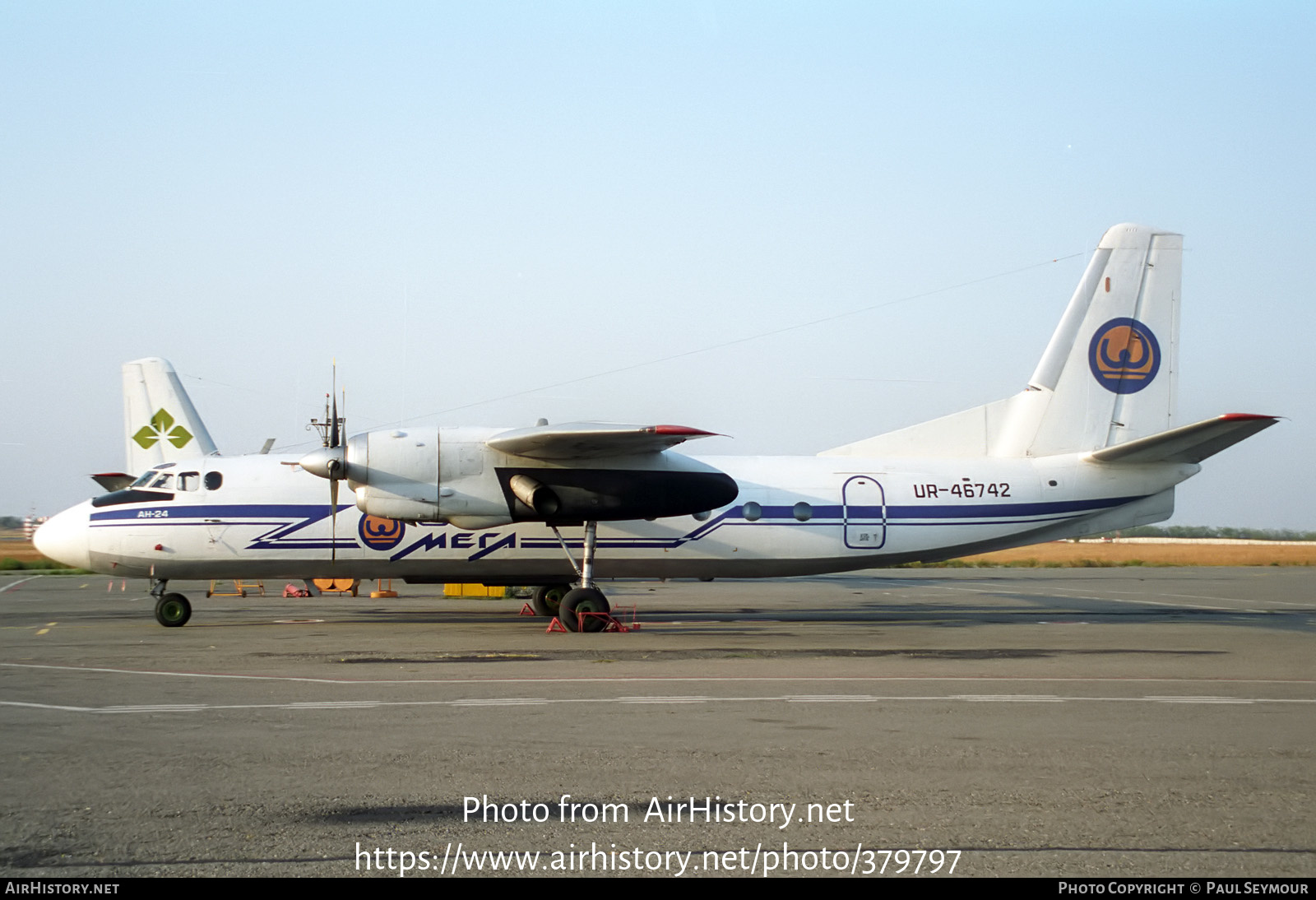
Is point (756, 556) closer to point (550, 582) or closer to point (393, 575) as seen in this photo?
point (550, 582)

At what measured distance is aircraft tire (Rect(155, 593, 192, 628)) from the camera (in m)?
17.8

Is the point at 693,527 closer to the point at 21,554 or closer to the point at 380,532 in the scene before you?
the point at 380,532

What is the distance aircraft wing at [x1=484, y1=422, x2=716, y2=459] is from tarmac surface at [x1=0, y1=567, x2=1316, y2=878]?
308 cm

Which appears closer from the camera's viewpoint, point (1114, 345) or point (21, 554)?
point (1114, 345)

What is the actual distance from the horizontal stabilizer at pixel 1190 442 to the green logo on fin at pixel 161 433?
2346 cm

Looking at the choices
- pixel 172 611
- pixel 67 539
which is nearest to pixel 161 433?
pixel 67 539

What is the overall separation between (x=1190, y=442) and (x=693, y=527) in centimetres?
902

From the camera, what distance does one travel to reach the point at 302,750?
7316 mm

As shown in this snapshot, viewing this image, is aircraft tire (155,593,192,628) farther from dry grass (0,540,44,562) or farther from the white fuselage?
dry grass (0,540,44,562)

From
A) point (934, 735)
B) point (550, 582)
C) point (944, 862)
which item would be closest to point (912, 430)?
point (550, 582)

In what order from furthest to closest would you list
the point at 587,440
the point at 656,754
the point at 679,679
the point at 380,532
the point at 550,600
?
the point at 550,600
the point at 380,532
the point at 587,440
the point at 679,679
the point at 656,754

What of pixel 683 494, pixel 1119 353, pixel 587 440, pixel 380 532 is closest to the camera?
pixel 587 440

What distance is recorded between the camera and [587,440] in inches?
647

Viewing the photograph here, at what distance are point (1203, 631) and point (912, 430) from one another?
6296mm
